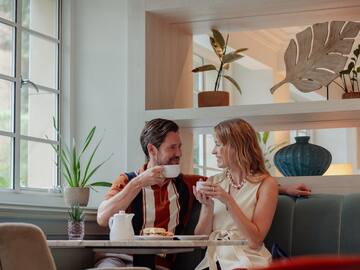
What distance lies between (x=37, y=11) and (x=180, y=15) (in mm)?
783

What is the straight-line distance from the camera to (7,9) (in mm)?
Result: 3695

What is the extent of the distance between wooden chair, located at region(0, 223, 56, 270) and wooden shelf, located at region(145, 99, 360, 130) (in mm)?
2015

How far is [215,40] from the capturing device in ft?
13.3

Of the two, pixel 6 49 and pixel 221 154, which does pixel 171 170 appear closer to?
pixel 221 154

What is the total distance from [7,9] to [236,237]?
1649 millimetres

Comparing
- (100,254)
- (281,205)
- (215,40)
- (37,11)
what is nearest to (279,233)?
(281,205)

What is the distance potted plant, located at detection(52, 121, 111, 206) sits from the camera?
3.56m

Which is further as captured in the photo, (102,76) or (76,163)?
(102,76)

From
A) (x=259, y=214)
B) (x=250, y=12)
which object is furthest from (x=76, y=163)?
(x=250, y=12)

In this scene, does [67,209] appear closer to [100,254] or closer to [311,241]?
[100,254]

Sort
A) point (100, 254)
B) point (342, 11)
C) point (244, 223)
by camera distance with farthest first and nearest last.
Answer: point (342, 11)
point (100, 254)
point (244, 223)

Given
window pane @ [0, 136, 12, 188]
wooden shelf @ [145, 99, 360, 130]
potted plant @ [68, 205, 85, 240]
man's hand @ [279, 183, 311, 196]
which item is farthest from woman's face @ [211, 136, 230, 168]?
window pane @ [0, 136, 12, 188]

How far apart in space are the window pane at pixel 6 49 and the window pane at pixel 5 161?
1.15 ft

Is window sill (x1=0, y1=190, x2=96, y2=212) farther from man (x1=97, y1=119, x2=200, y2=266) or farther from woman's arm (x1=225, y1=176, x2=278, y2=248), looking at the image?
woman's arm (x1=225, y1=176, x2=278, y2=248)
